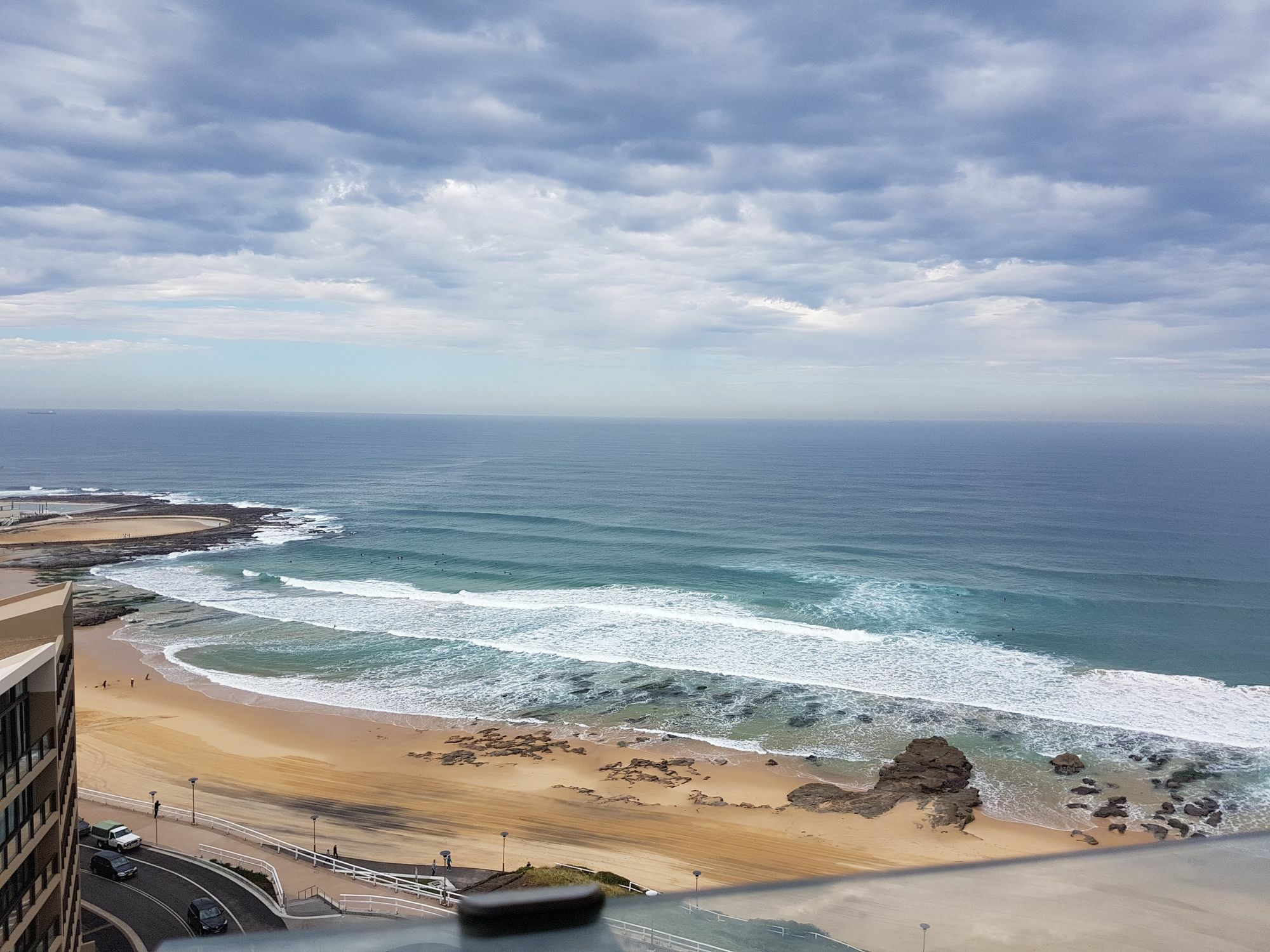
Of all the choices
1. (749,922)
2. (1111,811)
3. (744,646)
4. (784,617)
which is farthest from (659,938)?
(784,617)

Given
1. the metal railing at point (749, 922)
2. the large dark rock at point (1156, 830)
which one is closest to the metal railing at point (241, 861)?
the metal railing at point (749, 922)

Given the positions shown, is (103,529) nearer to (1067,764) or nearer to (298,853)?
(298,853)

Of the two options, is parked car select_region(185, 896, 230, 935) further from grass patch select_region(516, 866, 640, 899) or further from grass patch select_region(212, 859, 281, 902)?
grass patch select_region(516, 866, 640, 899)

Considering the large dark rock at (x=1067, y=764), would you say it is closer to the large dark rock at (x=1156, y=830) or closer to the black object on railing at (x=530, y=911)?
the large dark rock at (x=1156, y=830)

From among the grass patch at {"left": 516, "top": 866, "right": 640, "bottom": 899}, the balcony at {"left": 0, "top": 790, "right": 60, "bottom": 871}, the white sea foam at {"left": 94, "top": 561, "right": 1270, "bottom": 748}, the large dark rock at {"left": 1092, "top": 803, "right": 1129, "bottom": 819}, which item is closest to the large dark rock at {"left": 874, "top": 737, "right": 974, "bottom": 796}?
the large dark rock at {"left": 1092, "top": 803, "right": 1129, "bottom": 819}

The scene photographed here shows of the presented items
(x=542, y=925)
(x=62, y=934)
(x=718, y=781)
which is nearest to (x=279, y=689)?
(x=718, y=781)
